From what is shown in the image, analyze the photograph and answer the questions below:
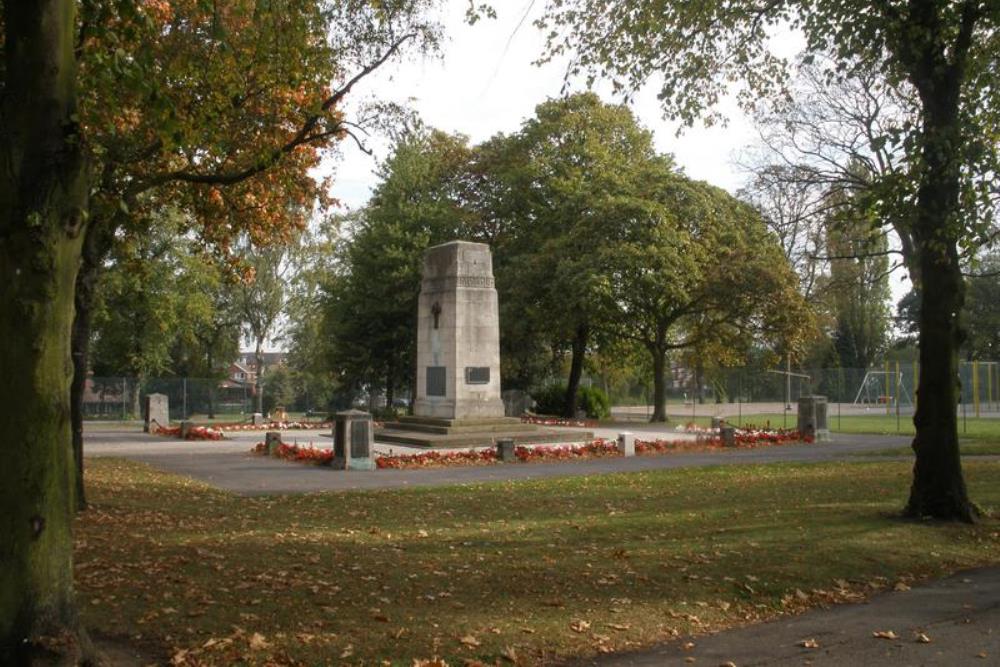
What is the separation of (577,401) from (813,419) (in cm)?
1732

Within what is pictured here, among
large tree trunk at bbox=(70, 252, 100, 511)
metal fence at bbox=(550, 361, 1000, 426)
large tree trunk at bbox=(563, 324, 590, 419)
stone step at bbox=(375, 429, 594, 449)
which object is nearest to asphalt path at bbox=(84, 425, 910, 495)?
stone step at bbox=(375, 429, 594, 449)

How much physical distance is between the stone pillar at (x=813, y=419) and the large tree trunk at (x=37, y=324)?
2617 centimetres

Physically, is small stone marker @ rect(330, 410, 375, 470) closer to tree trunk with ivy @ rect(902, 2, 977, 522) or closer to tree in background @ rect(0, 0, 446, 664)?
tree trunk with ivy @ rect(902, 2, 977, 522)

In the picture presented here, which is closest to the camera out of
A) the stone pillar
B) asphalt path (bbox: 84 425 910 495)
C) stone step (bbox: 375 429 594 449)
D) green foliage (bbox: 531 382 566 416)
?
asphalt path (bbox: 84 425 910 495)

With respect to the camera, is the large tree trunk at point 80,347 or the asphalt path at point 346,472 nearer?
the large tree trunk at point 80,347

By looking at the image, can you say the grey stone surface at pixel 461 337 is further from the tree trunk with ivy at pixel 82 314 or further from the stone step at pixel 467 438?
the tree trunk with ivy at pixel 82 314

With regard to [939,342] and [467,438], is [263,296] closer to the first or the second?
[467,438]

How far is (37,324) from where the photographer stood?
17.2 feet

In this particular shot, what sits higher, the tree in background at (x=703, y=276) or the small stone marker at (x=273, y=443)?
the tree in background at (x=703, y=276)

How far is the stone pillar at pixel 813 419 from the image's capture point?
2841 centimetres

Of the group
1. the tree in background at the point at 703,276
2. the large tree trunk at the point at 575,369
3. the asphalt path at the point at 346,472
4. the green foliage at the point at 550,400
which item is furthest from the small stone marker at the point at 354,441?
the green foliage at the point at 550,400

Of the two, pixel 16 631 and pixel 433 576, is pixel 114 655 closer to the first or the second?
pixel 16 631

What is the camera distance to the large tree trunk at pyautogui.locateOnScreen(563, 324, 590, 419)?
42.3m

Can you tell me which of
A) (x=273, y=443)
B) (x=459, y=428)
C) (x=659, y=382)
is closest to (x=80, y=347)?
(x=273, y=443)
